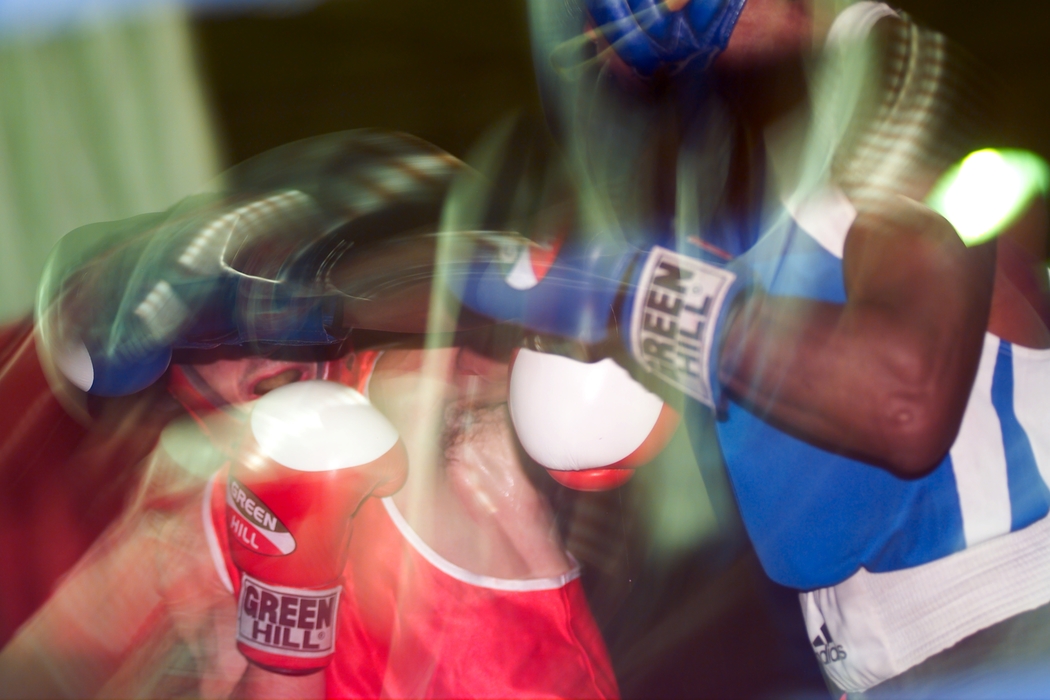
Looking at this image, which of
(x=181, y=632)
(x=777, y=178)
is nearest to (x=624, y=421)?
(x=777, y=178)

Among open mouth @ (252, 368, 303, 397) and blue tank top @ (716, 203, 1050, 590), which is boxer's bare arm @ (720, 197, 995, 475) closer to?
blue tank top @ (716, 203, 1050, 590)

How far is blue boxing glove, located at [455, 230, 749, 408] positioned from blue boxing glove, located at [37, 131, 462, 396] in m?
0.11

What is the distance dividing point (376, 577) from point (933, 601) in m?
0.72

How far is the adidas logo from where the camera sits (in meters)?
0.72

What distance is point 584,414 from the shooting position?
0.74 meters

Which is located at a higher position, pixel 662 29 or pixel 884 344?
pixel 662 29

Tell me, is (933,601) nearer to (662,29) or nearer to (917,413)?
(917,413)

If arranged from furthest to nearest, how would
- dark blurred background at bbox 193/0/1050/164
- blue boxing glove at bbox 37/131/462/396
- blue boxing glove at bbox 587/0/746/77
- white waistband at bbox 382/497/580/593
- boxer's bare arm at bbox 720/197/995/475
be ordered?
1. dark blurred background at bbox 193/0/1050/164
2. white waistband at bbox 382/497/580/593
3. blue boxing glove at bbox 37/131/462/396
4. blue boxing glove at bbox 587/0/746/77
5. boxer's bare arm at bbox 720/197/995/475

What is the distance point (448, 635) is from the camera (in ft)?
2.92

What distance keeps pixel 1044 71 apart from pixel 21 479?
1910mm

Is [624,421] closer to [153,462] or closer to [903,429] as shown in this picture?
[903,429]

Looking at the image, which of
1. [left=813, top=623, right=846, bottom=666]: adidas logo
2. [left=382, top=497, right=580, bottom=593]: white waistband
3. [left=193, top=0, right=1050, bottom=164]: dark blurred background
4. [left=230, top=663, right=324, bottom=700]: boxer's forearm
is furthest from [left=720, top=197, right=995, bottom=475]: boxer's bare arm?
[left=193, top=0, right=1050, bottom=164]: dark blurred background

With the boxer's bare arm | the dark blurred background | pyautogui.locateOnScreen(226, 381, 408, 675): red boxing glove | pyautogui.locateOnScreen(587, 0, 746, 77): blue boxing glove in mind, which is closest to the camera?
the boxer's bare arm

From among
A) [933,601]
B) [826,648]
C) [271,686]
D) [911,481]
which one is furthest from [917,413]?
[271,686]
